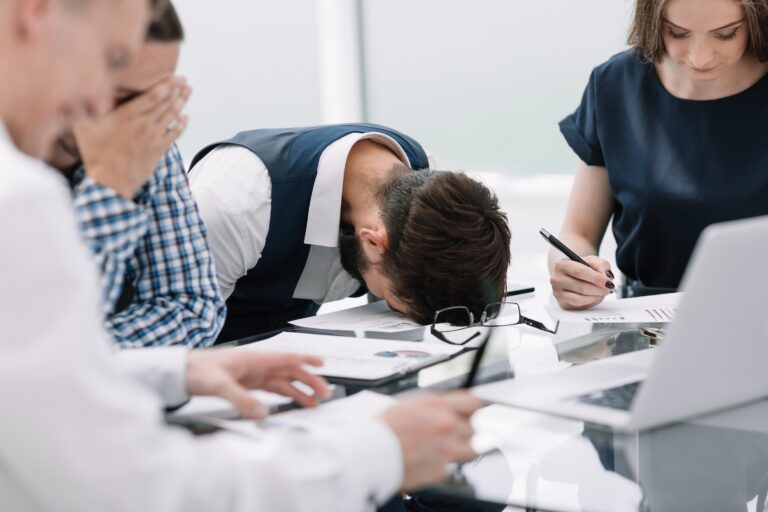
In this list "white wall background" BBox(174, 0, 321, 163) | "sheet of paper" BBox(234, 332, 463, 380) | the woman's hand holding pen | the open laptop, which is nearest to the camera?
the open laptop

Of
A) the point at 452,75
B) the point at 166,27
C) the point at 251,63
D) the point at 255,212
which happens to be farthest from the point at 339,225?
the point at 251,63

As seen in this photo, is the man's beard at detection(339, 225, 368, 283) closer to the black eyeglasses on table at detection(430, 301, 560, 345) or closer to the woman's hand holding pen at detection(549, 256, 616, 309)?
the black eyeglasses on table at detection(430, 301, 560, 345)

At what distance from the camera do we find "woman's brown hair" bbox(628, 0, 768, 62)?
1.97 meters

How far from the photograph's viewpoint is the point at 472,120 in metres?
5.36

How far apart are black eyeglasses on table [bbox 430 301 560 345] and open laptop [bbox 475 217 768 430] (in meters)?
0.40

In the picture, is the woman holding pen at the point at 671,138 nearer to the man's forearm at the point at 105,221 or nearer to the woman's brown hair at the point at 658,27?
the woman's brown hair at the point at 658,27

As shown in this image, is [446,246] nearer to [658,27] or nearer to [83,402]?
[658,27]

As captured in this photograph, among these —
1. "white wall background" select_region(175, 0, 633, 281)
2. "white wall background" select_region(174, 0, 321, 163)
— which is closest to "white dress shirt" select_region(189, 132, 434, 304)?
"white wall background" select_region(175, 0, 633, 281)

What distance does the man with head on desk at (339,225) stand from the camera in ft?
5.74

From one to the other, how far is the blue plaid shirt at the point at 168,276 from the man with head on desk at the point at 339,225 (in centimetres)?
23

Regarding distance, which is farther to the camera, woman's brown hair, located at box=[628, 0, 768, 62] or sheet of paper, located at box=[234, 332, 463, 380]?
woman's brown hair, located at box=[628, 0, 768, 62]

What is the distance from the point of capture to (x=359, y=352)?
1.48 metres

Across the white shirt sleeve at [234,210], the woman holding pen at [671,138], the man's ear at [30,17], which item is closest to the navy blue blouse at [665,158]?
the woman holding pen at [671,138]

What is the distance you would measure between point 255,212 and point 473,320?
49 cm
